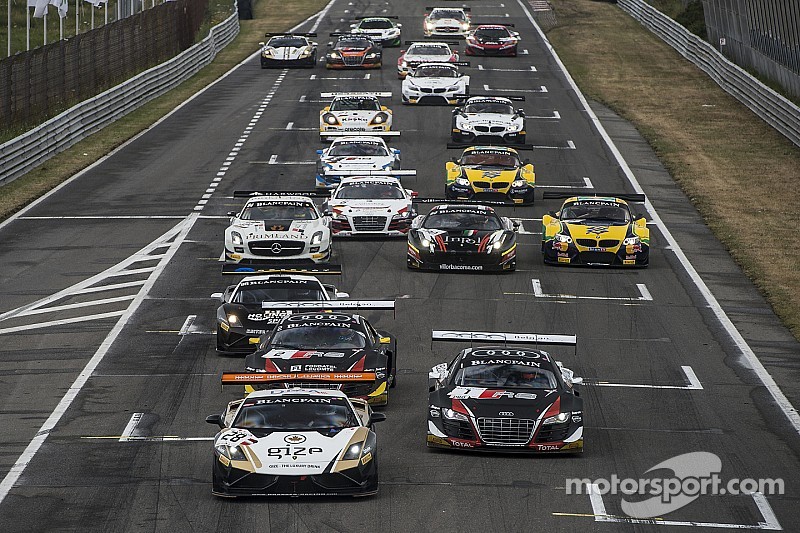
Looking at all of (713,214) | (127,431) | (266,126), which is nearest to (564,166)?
(713,214)

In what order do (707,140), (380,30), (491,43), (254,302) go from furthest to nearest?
(380,30) < (491,43) < (707,140) < (254,302)

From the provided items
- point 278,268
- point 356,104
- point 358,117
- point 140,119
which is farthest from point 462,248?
point 140,119

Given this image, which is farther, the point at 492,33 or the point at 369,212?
the point at 492,33

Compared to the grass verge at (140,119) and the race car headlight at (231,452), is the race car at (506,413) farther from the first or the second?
the grass verge at (140,119)

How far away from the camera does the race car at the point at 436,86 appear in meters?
53.3

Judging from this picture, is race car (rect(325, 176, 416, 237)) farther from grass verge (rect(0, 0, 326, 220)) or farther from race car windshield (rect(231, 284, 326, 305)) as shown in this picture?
race car windshield (rect(231, 284, 326, 305))

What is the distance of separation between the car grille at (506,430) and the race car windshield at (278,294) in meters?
7.22

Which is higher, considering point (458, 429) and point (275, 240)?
point (275, 240)

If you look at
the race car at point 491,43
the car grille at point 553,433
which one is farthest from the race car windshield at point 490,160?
the race car at point 491,43

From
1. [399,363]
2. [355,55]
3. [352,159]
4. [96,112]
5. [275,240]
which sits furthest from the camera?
[355,55]

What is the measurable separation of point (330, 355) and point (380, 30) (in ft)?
176

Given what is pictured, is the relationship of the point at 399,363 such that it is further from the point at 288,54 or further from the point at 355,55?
the point at 288,54

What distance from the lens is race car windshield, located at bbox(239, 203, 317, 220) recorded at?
1228 inches

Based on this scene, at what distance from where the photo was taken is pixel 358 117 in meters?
46.2
